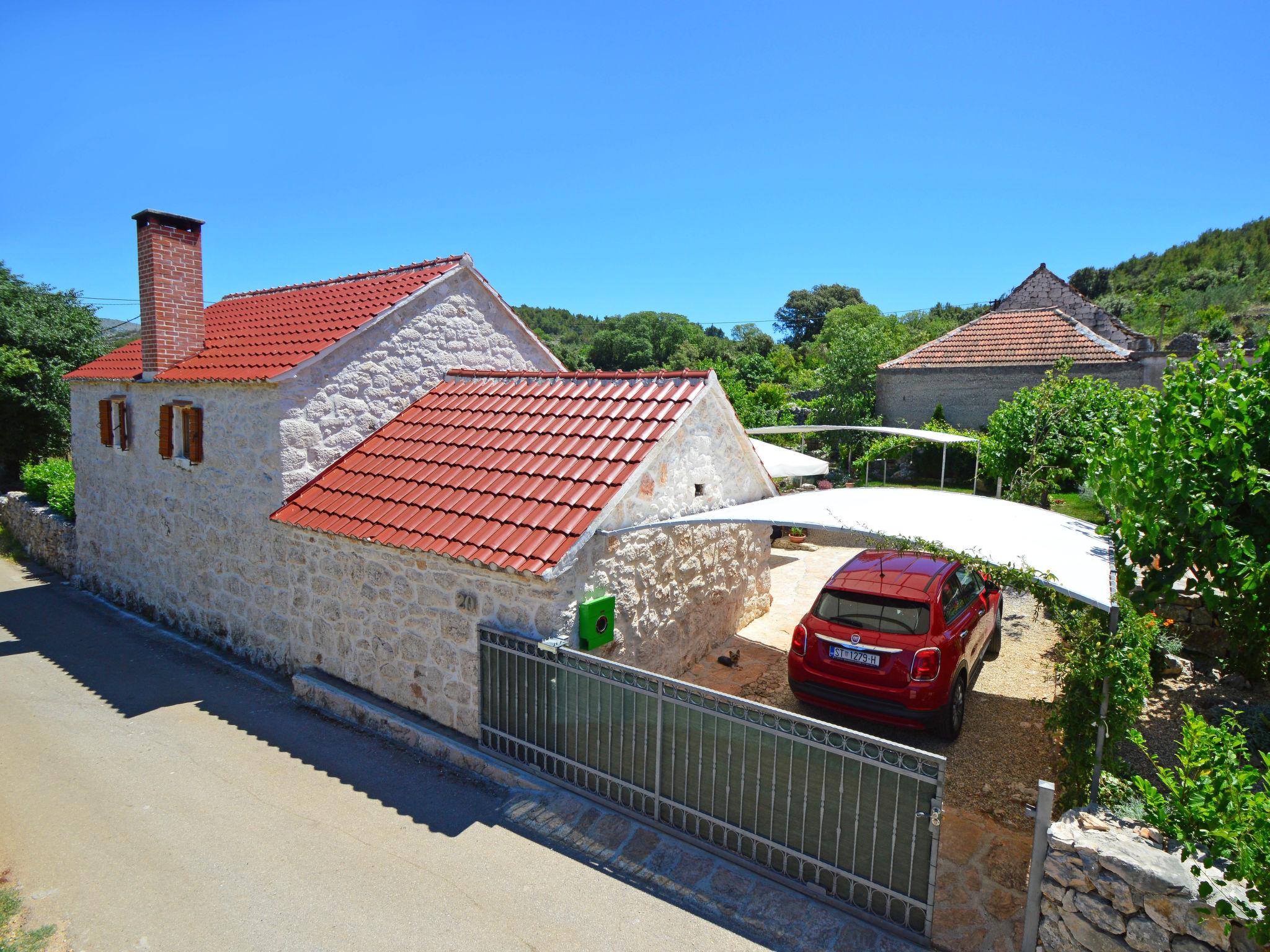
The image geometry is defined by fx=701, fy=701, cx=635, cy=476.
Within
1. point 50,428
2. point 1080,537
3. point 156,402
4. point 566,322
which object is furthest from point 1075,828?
point 566,322

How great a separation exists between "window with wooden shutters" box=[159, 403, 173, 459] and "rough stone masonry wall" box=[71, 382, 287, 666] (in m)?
0.19

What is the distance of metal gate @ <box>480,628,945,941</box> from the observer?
14.7 feet

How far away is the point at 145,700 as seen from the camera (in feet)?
27.5

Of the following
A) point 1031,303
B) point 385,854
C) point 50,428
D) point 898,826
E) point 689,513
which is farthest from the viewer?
point 1031,303

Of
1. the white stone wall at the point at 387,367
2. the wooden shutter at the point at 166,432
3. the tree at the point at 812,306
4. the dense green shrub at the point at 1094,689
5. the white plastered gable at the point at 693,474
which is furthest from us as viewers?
the tree at the point at 812,306

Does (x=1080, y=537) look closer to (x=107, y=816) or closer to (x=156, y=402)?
(x=107, y=816)

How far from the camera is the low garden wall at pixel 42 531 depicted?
14.0 metres

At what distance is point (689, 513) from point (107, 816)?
606 cm

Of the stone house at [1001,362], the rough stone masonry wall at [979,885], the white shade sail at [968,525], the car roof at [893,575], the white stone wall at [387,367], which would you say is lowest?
the rough stone masonry wall at [979,885]

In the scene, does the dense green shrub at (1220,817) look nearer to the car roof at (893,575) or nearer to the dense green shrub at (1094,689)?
the dense green shrub at (1094,689)

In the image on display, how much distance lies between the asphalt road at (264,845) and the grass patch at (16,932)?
0.31ft

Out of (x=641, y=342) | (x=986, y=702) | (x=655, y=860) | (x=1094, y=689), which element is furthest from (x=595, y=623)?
(x=641, y=342)

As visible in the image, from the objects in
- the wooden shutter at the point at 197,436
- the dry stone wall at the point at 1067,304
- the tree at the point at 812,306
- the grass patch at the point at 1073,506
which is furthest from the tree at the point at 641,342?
the wooden shutter at the point at 197,436

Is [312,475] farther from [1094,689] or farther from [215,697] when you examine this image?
[1094,689]
